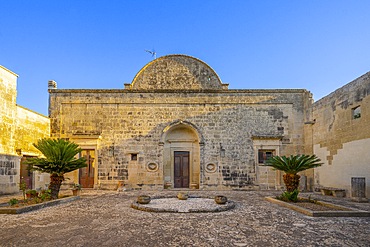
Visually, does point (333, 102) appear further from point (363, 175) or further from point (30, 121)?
point (30, 121)

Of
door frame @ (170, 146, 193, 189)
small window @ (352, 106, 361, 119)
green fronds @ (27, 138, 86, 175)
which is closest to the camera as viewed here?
green fronds @ (27, 138, 86, 175)

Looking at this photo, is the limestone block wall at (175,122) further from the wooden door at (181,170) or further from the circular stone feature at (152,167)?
the wooden door at (181,170)

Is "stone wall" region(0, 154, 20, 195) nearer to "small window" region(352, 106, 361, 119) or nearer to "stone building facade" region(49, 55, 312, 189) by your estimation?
"stone building facade" region(49, 55, 312, 189)

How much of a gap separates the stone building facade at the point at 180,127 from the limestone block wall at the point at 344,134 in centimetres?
147

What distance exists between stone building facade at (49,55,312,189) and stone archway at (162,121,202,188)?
53 millimetres

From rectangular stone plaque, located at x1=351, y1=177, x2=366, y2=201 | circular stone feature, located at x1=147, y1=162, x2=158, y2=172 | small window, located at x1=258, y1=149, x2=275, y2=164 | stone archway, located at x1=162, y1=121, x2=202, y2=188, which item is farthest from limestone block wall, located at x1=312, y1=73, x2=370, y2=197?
circular stone feature, located at x1=147, y1=162, x2=158, y2=172

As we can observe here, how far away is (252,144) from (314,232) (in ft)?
30.0

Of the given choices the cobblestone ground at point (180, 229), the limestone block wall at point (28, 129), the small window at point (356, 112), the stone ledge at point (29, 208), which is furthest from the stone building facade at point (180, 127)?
the cobblestone ground at point (180, 229)

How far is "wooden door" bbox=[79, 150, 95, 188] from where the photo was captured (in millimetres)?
14414

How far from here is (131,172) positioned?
46.3 ft

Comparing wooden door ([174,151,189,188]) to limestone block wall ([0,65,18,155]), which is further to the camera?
wooden door ([174,151,189,188])

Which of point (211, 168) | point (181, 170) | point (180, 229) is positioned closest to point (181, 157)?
point (181, 170)

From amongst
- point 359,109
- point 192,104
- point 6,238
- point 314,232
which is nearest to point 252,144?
point 192,104

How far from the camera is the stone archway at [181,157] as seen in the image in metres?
14.6
